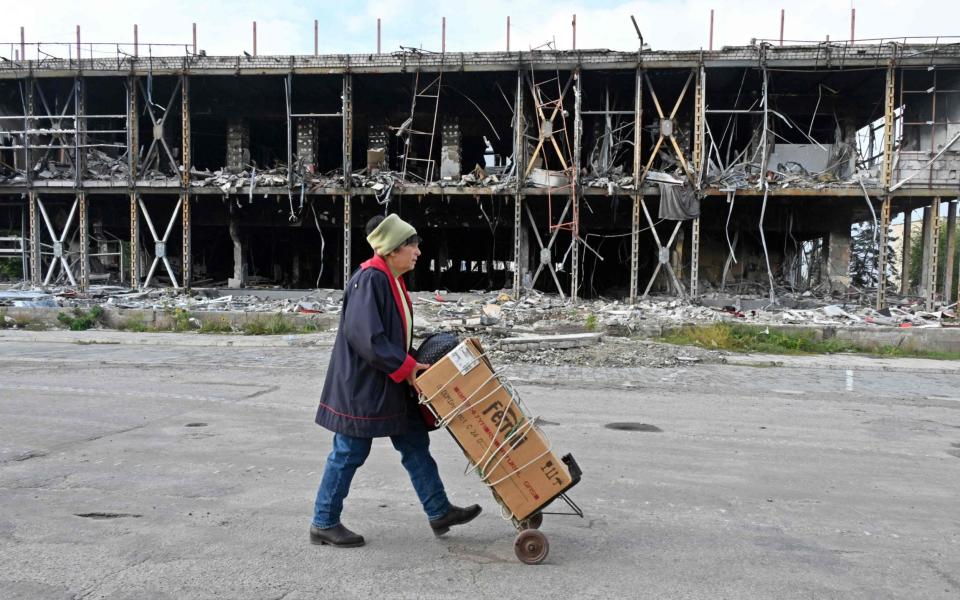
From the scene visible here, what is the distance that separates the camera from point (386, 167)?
2108 cm

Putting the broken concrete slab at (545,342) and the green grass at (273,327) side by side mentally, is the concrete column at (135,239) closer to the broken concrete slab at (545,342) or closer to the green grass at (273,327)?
the green grass at (273,327)

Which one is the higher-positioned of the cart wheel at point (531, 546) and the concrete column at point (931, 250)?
the concrete column at point (931, 250)

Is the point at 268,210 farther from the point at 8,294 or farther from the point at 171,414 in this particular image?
the point at 171,414

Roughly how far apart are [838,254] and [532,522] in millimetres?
20056

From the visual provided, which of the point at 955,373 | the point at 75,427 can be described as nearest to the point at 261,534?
the point at 75,427

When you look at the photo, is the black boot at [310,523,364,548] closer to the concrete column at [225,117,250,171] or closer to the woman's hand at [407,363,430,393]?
the woman's hand at [407,363,430,393]

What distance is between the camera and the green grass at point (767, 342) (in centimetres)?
1326

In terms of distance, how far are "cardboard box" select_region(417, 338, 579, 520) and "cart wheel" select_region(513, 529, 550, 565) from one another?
0.10 metres

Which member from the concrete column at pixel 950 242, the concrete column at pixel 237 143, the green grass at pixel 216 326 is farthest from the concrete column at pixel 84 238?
the concrete column at pixel 950 242

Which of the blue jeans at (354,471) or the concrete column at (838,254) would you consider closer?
the blue jeans at (354,471)

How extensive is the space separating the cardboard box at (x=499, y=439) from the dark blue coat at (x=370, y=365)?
0.80 feet

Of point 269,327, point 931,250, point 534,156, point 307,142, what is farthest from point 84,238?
point 931,250

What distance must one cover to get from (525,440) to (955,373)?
35.8 feet

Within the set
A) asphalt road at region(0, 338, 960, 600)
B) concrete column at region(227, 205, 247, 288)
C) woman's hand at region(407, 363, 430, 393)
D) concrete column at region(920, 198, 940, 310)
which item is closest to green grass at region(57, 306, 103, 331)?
concrete column at region(227, 205, 247, 288)
